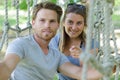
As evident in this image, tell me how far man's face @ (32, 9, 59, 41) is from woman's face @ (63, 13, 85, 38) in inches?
10.1

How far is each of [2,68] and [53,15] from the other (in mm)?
355

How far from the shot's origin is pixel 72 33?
179 cm

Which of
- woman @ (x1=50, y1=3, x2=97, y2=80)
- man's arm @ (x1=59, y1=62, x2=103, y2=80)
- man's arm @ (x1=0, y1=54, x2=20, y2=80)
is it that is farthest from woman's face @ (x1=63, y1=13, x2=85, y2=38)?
man's arm @ (x1=0, y1=54, x2=20, y2=80)

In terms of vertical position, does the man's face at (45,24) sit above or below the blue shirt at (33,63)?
above

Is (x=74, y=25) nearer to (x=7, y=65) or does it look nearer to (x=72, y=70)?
(x=72, y=70)

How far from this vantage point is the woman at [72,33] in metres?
1.79

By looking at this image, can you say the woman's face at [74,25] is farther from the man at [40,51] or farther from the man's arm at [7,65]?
the man's arm at [7,65]

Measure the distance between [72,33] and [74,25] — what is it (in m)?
0.04

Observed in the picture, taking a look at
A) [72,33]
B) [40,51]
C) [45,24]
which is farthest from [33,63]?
[72,33]

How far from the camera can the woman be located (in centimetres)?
179

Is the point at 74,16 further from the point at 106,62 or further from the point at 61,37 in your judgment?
the point at 106,62

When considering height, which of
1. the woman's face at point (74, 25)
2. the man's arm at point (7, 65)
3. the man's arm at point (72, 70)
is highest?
the woman's face at point (74, 25)

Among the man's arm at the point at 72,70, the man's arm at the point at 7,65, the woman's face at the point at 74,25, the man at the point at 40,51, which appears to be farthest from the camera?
the woman's face at the point at 74,25

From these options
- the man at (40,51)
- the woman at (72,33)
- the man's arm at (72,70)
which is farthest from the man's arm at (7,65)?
the woman at (72,33)
